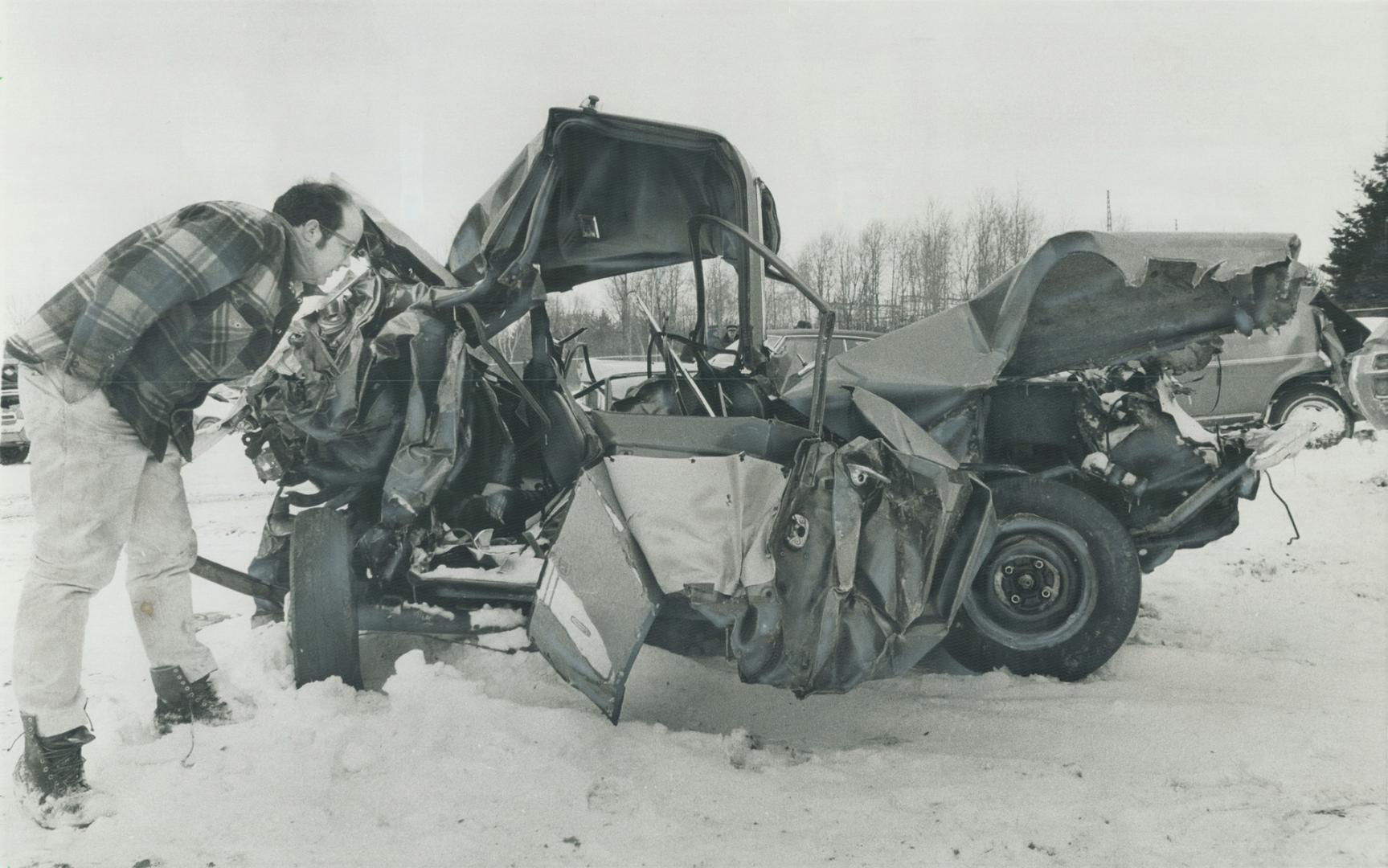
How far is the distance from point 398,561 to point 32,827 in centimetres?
131

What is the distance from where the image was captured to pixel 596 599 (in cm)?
271

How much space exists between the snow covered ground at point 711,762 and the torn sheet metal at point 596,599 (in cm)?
30

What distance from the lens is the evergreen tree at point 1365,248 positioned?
159 inches

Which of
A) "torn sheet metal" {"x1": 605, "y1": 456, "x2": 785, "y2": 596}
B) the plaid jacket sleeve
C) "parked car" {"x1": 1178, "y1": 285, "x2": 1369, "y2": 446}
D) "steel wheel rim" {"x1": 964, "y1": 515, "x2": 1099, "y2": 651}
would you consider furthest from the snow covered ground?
"parked car" {"x1": 1178, "y1": 285, "x2": 1369, "y2": 446}

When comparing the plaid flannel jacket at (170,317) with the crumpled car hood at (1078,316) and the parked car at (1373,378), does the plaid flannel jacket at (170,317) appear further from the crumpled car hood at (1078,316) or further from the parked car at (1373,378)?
the parked car at (1373,378)

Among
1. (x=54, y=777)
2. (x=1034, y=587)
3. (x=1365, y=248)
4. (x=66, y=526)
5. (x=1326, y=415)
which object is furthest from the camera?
(x=1326, y=415)

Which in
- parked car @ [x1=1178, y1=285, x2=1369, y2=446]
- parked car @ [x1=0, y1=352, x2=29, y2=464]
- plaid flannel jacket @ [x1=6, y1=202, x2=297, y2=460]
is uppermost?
plaid flannel jacket @ [x1=6, y1=202, x2=297, y2=460]

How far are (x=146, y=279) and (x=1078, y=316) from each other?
3371 mm

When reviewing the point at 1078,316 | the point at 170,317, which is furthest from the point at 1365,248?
the point at 170,317

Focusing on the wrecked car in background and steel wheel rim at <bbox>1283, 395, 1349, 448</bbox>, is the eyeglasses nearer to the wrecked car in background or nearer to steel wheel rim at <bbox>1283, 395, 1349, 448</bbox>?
the wrecked car in background

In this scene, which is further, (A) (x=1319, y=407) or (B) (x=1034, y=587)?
(A) (x=1319, y=407)

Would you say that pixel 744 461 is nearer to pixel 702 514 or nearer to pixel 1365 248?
pixel 702 514

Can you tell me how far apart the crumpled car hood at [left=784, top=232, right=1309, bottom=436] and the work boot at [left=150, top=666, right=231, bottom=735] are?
8.00 feet

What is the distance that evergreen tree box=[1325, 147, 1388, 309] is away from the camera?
13.3ft
